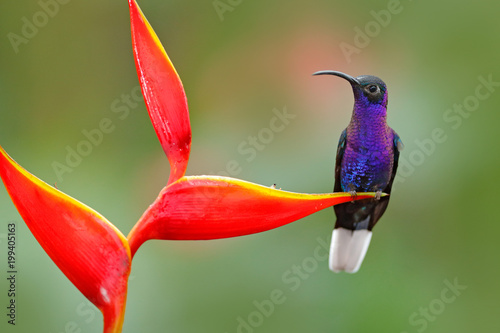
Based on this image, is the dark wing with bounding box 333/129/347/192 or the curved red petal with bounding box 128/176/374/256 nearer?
the curved red petal with bounding box 128/176/374/256

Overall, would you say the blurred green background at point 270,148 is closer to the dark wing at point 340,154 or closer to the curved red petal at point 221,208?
the dark wing at point 340,154

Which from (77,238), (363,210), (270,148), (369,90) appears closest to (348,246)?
(363,210)

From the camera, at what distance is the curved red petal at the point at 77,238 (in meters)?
0.55

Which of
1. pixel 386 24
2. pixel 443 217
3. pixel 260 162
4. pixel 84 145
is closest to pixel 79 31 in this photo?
pixel 84 145

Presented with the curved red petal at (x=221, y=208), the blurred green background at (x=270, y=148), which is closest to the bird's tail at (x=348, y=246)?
the curved red petal at (x=221, y=208)

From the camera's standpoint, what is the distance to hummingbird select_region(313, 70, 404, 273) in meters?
0.61

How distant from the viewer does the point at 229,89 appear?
1.81 meters

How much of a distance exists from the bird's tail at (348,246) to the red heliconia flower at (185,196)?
24 centimetres

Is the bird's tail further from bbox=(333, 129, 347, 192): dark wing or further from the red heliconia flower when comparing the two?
the red heliconia flower

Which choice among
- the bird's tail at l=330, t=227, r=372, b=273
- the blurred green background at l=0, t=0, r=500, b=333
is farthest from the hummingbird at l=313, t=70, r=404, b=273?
the blurred green background at l=0, t=0, r=500, b=333

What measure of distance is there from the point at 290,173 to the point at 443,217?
62 cm

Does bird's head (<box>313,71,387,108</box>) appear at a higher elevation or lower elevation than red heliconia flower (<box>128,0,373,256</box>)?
higher

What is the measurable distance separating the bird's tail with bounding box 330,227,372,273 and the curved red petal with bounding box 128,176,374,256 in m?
0.23

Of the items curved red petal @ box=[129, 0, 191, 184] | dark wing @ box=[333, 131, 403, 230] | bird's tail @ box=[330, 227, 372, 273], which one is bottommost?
bird's tail @ box=[330, 227, 372, 273]
